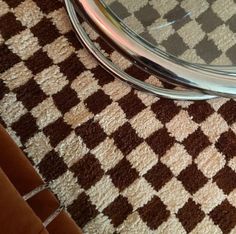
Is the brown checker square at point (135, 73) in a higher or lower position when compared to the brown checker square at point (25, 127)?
lower

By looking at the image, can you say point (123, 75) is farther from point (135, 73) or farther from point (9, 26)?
point (9, 26)

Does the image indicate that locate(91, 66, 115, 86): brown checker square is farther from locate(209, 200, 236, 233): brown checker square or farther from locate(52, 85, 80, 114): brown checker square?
locate(209, 200, 236, 233): brown checker square

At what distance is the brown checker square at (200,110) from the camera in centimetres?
84

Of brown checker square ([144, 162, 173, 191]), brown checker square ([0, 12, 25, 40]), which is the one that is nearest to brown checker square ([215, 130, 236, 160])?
brown checker square ([144, 162, 173, 191])

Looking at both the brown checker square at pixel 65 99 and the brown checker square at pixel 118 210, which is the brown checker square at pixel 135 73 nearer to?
the brown checker square at pixel 65 99

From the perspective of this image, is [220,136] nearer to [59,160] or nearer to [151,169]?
[151,169]

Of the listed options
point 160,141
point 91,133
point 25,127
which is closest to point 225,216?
point 160,141

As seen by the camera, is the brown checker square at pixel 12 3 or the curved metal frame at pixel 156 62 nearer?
the curved metal frame at pixel 156 62

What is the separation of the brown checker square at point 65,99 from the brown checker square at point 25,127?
2.2 inches

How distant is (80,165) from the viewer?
0.78m

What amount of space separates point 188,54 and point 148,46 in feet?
0.83

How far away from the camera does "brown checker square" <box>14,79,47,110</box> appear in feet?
2.63

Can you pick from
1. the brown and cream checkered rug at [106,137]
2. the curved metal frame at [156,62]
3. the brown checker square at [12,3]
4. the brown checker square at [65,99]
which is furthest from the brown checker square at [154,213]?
the brown checker square at [12,3]

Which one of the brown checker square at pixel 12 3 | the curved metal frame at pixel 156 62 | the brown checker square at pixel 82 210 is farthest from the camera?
the brown checker square at pixel 12 3
